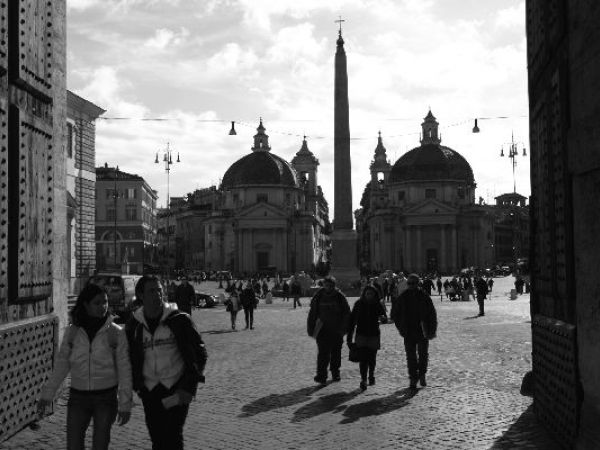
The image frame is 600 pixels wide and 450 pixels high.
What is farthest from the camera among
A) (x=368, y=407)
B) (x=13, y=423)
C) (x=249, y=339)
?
(x=249, y=339)

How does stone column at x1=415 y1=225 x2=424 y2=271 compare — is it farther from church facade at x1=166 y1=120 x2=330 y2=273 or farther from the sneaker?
the sneaker

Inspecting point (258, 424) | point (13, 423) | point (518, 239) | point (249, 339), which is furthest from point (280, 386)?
point (518, 239)

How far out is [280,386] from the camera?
12.6 m

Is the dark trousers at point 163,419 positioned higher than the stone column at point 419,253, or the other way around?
the stone column at point 419,253

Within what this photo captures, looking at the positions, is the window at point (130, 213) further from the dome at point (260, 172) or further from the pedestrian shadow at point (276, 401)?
the pedestrian shadow at point (276, 401)

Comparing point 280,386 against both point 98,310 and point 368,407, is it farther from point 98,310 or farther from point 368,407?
point 98,310

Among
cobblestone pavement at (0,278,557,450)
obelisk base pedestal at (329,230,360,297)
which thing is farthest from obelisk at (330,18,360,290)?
cobblestone pavement at (0,278,557,450)

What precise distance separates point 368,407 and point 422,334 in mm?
2223

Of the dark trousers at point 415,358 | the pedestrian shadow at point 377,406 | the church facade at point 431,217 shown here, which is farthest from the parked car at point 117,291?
the church facade at point 431,217

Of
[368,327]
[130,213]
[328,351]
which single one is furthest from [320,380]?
[130,213]

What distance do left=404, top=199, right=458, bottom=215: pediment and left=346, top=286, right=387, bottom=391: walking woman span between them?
9907 centimetres

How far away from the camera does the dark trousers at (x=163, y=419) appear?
657 centimetres

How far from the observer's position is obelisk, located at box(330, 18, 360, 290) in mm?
47062

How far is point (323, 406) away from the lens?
10.7 meters
